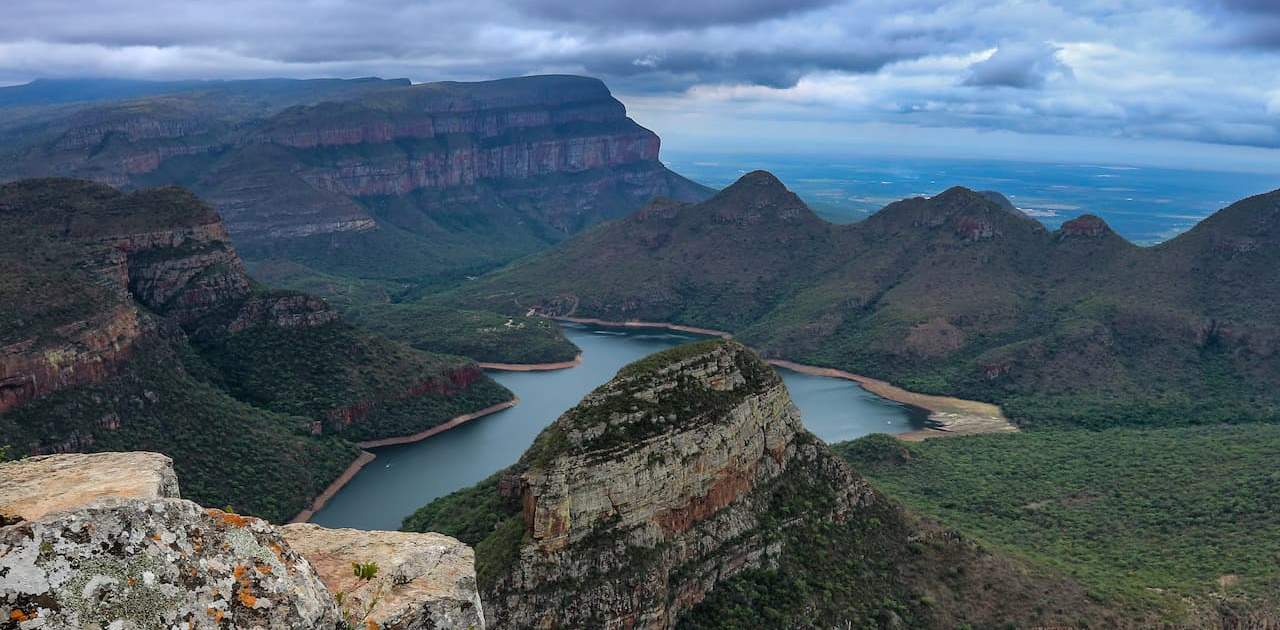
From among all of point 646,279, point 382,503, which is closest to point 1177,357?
point 646,279

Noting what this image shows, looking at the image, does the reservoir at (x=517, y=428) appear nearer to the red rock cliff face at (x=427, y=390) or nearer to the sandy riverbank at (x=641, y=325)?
the sandy riverbank at (x=641, y=325)

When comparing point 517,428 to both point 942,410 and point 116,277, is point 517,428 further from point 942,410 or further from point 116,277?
point 942,410

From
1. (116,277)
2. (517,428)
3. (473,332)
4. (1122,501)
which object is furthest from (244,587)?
(473,332)

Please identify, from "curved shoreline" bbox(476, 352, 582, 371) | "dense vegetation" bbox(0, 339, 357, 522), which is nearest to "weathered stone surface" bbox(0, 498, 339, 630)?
"dense vegetation" bbox(0, 339, 357, 522)

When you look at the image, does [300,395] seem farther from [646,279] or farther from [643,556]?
[646,279]

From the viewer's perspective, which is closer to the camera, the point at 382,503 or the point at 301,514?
the point at 301,514
